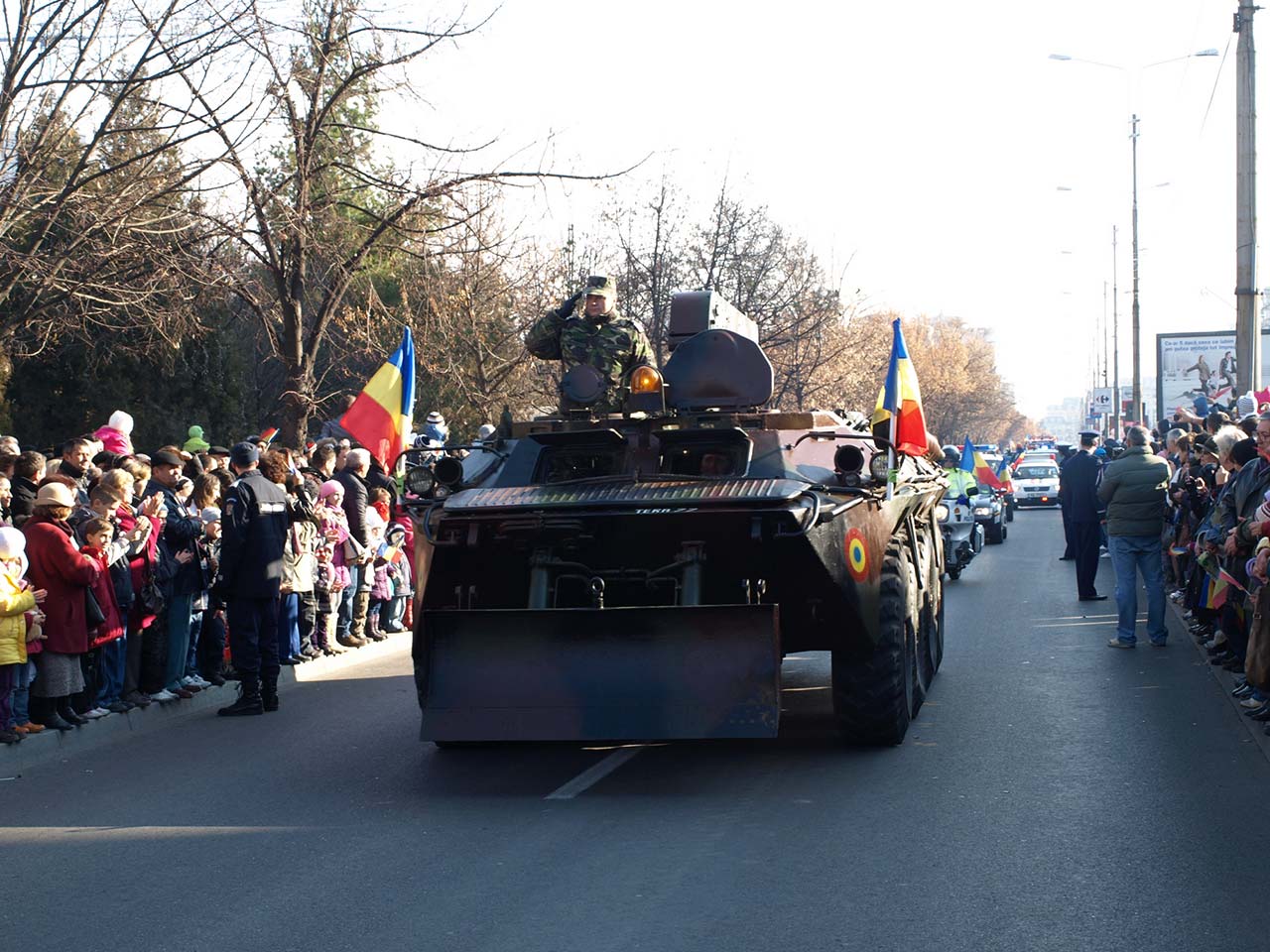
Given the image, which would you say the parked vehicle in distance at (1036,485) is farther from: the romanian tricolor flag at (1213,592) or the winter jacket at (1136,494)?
the romanian tricolor flag at (1213,592)

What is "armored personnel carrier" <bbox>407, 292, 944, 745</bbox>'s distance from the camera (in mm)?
8109

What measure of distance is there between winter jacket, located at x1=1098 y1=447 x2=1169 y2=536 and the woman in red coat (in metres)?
8.99

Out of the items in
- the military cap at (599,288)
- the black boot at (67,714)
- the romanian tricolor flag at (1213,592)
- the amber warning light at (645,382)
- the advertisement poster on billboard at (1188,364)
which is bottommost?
the black boot at (67,714)

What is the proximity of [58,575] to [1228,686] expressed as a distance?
8.19 meters

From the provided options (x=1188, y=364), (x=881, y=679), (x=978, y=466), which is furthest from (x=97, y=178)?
(x=1188, y=364)

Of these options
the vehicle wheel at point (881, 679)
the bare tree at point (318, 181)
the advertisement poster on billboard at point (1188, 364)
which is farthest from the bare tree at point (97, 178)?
the advertisement poster on billboard at point (1188, 364)

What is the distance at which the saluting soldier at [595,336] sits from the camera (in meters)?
10.4

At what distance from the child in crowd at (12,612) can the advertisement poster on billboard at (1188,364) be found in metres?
34.7

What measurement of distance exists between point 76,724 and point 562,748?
3.18 meters

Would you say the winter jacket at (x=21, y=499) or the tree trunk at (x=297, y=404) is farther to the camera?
the tree trunk at (x=297, y=404)

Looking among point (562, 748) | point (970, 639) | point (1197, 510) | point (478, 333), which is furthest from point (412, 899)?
point (478, 333)

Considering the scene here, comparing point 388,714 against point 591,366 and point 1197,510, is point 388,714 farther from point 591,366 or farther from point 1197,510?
point 1197,510

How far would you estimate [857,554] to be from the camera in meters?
8.67

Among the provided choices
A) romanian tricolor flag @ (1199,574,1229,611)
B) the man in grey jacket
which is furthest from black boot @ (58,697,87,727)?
the man in grey jacket
